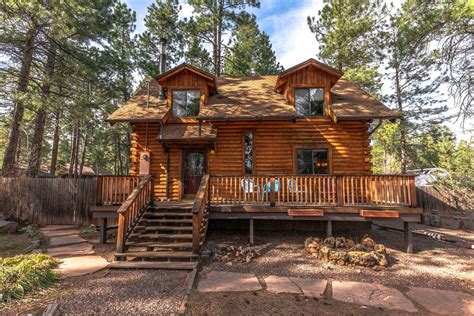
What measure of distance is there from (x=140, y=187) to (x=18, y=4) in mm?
9891

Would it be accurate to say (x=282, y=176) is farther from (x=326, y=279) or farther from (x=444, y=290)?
(x=444, y=290)

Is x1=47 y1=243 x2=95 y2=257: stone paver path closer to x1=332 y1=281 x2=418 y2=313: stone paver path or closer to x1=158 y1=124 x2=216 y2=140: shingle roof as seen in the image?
x1=158 y1=124 x2=216 y2=140: shingle roof

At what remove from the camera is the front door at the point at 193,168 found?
10273mm

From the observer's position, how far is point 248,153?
1017 cm

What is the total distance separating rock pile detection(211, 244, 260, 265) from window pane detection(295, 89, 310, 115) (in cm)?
609

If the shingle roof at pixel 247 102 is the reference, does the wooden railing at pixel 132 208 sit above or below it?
below

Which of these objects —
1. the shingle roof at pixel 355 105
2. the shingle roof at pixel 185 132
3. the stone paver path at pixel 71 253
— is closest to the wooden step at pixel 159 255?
the stone paver path at pixel 71 253

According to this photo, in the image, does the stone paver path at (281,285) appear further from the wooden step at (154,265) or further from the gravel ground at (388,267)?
→ the wooden step at (154,265)

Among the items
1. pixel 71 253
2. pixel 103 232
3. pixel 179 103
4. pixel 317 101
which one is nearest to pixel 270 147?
pixel 317 101

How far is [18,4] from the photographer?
1002cm

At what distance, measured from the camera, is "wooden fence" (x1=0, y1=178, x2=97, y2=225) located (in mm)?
10742

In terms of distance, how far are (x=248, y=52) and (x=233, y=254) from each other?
16454 millimetres

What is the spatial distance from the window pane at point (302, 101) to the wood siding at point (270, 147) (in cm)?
54

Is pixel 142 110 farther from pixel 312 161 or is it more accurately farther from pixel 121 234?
pixel 312 161
